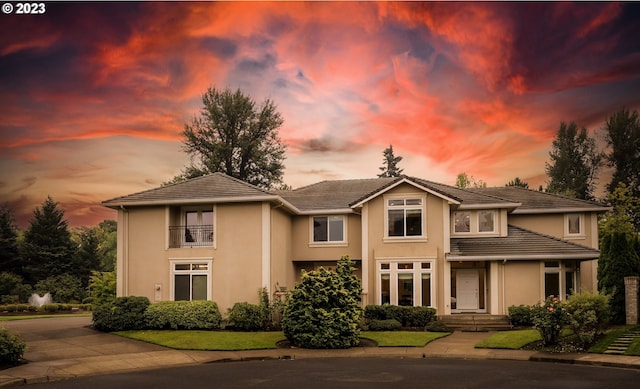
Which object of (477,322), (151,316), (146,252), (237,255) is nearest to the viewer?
(151,316)

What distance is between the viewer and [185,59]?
127 ft

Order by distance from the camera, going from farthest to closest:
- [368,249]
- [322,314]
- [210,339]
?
[368,249]
[210,339]
[322,314]

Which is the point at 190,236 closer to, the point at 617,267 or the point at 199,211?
the point at 199,211

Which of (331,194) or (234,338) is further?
(331,194)

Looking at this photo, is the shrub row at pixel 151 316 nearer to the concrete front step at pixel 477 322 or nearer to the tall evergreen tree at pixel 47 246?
the concrete front step at pixel 477 322

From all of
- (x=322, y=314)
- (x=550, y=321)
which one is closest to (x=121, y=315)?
(x=322, y=314)

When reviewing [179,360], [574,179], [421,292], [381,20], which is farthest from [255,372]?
[574,179]

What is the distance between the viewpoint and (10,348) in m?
16.6

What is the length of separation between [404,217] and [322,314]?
833 cm

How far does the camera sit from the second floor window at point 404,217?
27.4 metres

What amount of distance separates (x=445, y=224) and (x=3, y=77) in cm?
2846

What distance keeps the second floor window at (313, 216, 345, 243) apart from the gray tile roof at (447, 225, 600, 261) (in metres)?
5.65

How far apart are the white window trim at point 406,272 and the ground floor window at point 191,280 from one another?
25.7 feet

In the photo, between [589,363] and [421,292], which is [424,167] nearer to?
[421,292]
